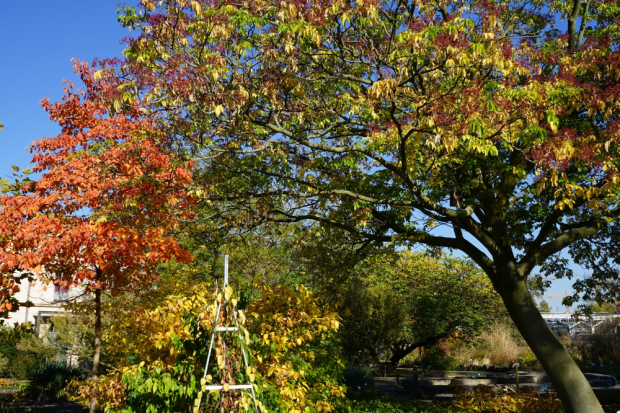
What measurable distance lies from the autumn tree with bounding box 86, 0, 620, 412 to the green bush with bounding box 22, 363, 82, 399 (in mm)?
11510

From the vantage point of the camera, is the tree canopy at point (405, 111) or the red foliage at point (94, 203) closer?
the tree canopy at point (405, 111)

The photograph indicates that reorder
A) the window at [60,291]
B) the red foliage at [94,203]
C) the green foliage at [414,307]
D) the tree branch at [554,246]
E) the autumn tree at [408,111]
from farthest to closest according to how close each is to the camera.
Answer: the green foliage at [414,307]
the tree branch at [554,246]
the window at [60,291]
the red foliage at [94,203]
the autumn tree at [408,111]

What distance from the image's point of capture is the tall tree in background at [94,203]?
27.0 feet

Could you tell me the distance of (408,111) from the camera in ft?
29.4

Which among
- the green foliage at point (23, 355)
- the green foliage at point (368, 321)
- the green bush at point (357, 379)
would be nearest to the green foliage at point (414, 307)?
the green foliage at point (368, 321)

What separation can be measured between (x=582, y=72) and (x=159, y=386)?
814cm

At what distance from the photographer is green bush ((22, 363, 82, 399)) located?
16953 mm

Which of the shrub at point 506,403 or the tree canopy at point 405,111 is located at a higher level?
the tree canopy at point 405,111

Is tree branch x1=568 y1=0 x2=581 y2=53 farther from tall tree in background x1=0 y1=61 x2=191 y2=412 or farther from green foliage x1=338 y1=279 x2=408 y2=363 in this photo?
green foliage x1=338 y1=279 x2=408 y2=363

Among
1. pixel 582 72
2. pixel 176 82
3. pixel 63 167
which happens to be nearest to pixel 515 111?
pixel 582 72

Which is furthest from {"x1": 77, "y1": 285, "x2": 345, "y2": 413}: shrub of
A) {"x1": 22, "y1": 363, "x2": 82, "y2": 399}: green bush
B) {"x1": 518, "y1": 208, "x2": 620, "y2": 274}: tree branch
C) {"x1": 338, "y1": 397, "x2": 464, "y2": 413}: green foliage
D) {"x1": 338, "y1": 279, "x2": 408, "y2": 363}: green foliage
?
{"x1": 22, "y1": 363, "x2": 82, "y2": 399}: green bush

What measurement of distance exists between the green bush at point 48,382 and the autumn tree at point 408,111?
11.5 metres

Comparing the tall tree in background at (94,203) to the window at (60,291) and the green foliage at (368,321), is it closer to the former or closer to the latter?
the window at (60,291)

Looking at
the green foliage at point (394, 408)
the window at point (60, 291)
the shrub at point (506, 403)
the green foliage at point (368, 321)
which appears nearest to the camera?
the window at point (60, 291)
